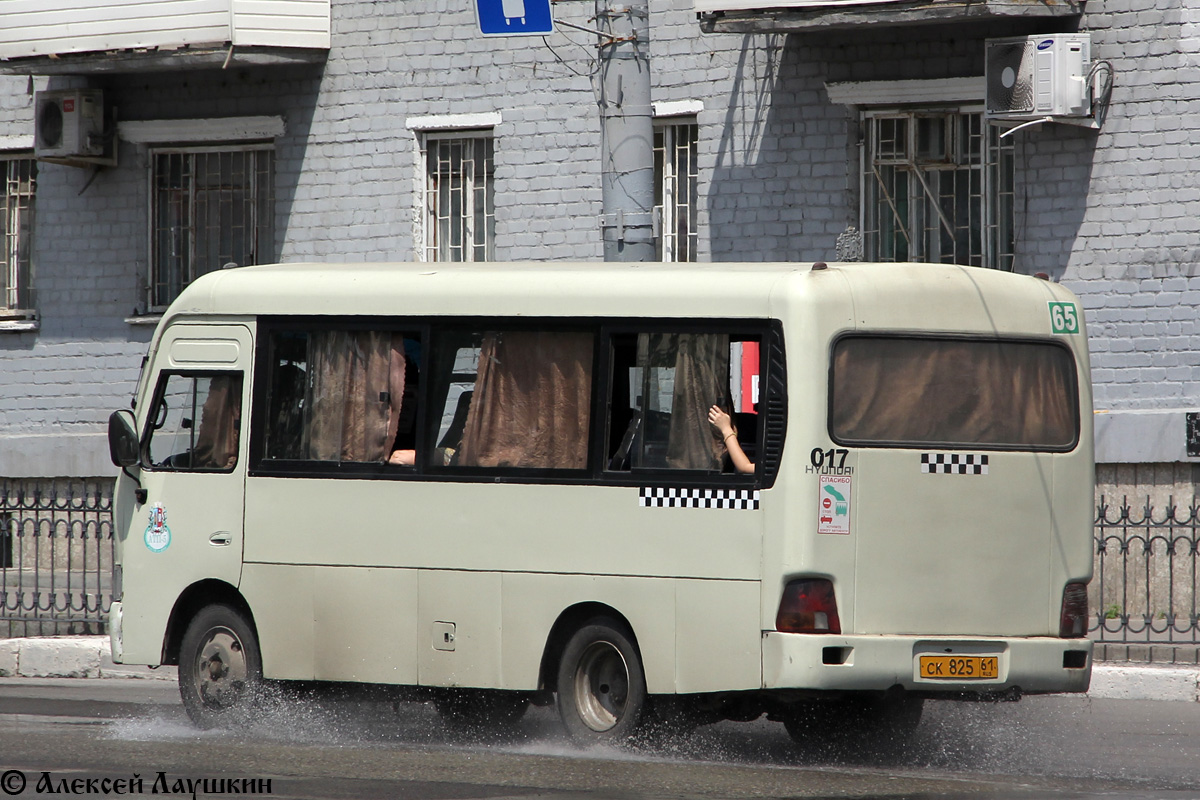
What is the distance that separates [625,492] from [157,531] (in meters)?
3.03

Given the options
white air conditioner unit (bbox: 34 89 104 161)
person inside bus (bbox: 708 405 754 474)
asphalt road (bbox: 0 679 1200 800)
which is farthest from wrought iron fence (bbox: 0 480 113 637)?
Answer: person inside bus (bbox: 708 405 754 474)

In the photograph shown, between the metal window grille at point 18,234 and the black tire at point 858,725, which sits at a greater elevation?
the metal window grille at point 18,234

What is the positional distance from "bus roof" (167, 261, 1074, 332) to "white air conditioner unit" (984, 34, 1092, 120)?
18.6 ft

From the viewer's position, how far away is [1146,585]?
42.5ft

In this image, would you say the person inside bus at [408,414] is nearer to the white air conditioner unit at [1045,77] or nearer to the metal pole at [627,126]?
the metal pole at [627,126]

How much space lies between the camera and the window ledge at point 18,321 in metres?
19.4

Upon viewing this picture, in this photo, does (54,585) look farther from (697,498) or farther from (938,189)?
(938,189)

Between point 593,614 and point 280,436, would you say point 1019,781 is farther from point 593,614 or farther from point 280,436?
point 280,436

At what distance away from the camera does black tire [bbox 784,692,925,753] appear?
31.4 feet

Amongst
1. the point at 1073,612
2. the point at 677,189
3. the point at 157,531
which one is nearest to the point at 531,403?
the point at 157,531

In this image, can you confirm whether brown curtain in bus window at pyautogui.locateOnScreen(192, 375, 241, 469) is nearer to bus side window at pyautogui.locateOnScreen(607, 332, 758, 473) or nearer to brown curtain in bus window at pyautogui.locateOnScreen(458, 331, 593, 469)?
brown curtain in bus window at pyautogui.locateOnScreen(458, 331, 593, 469)

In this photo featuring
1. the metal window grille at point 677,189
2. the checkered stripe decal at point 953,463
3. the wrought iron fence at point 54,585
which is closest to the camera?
the checkered stripe decal at point 953,463

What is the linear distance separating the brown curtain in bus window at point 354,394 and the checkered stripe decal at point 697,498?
160cm

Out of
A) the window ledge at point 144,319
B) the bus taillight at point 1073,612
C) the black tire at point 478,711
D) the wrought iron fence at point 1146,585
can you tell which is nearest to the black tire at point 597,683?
the black tire at point 478,711
